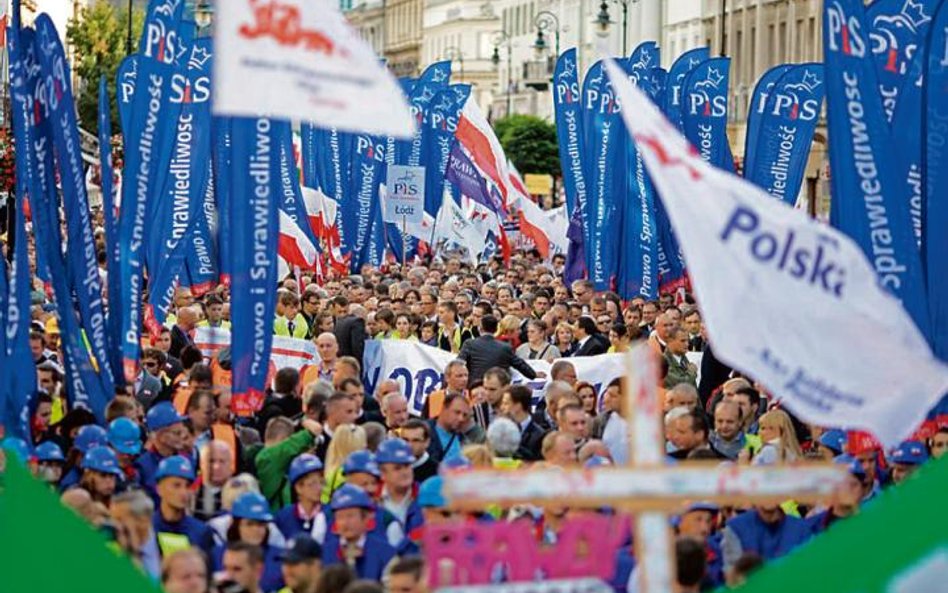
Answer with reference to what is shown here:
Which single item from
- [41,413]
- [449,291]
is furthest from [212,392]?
[449,291]

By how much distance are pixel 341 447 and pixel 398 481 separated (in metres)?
1.05

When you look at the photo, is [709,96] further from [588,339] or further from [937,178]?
[937,178]

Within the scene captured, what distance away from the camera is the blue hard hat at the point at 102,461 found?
13.0m

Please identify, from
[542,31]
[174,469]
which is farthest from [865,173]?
[542,31]

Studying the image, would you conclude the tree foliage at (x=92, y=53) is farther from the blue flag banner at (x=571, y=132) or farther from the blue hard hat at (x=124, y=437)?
the blue hard hat at (x=124, y=437)

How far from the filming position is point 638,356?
847cm


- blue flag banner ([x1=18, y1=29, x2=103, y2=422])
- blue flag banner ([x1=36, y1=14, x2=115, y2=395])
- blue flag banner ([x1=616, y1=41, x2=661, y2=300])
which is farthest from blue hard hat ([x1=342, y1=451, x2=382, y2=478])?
blue flag banner ([x1=616, y1=41, x2=661, y2=300])

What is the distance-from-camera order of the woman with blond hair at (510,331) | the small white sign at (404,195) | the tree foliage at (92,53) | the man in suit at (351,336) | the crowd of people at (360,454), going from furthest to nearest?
1. the tree foliage at (92,53)
2. the small white sign at (404,195)
3. the woman with blond hair at (510,331)
4. the man in suit at (351,336)
5. the crowd of people at (360,454)

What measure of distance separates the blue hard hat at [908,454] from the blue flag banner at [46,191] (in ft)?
13.9

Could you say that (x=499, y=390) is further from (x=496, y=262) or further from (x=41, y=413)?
(x=496, y=262)

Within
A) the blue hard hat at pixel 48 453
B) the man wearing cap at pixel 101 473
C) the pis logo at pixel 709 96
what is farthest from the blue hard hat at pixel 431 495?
the pis logo at pixel 709 96

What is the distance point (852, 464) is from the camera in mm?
13508

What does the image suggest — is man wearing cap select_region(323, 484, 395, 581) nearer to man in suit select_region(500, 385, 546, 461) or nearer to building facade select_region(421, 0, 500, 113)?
man in suit select_region(500, 385, 546, 461)

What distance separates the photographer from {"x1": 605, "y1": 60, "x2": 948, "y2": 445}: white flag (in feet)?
32.8
